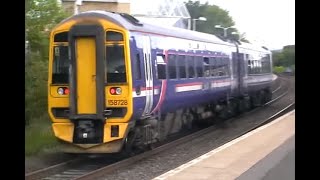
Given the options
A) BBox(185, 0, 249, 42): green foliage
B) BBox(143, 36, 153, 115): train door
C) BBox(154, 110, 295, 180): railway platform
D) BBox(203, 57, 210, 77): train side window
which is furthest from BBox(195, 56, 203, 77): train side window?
BBox(185, 0, 249, 42): green foliage

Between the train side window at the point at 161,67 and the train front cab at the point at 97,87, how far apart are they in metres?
1.93

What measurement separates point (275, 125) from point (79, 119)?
788 centimetres

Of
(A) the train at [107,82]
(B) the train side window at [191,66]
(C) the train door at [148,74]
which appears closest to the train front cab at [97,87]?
(A) the train at [107,82]

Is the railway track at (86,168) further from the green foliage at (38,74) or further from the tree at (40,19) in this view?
the tree at (40,19)

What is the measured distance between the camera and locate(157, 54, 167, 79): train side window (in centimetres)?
1305

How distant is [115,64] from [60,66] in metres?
1.30

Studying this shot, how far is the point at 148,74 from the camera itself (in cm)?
1225

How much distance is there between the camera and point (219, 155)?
34.9ft

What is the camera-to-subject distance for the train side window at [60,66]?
1162cm

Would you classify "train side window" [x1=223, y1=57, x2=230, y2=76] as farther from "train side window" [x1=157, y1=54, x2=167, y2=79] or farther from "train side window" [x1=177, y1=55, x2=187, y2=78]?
"train side window" [x1=157, y1=54, x2=167, y2=79]

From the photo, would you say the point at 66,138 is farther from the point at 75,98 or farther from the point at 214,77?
the point at 214,77

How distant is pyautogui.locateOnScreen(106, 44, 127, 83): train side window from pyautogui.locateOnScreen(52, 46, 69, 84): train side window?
3.20 feet

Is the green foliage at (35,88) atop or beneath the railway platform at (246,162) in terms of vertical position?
atop
